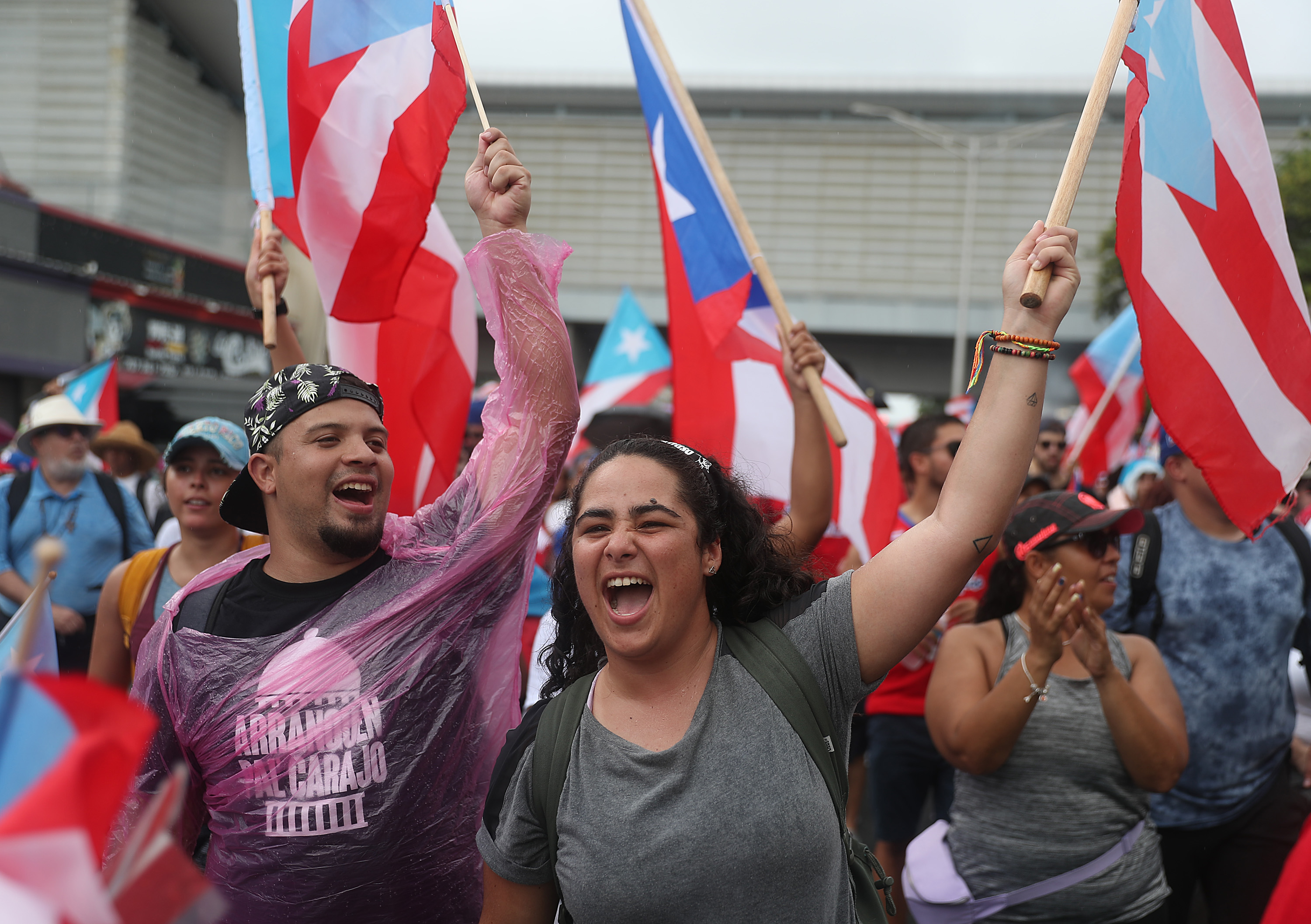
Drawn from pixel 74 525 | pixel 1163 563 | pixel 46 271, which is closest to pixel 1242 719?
pixel 1163 563

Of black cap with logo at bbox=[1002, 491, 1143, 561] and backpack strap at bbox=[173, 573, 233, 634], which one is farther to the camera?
black cap with logo at bbox=[1002, 491, 1143, 561]

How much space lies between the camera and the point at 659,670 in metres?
1.97

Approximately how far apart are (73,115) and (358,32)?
29.4 metres

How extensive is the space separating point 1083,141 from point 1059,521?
140cm

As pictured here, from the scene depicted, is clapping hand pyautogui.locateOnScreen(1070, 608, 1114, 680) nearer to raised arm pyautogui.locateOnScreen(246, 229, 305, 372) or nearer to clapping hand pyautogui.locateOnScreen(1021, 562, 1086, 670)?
clapping hand pyautogui.locateOnScreen(1021, 562, 1086, 670)

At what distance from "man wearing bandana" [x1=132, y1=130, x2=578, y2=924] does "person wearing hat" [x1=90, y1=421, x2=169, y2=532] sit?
563 cm

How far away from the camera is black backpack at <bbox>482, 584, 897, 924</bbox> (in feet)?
6.09

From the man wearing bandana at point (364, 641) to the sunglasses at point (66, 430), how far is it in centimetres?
394

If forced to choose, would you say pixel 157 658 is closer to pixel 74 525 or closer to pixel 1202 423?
pixel 1202 423

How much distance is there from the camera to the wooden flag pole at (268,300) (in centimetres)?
296

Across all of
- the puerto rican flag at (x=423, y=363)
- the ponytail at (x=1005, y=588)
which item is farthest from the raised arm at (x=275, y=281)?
the ponytail at (x=1005, y=588)

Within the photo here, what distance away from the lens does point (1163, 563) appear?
3742 millimetres

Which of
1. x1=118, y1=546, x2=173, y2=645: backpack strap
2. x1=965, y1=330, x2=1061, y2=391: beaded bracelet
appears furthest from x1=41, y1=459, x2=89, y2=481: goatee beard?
x1=965, y1=330, x2=1061, y2=391: beaded bracelet

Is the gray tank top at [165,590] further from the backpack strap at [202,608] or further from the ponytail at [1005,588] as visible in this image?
the ponytail at [1005,588]
